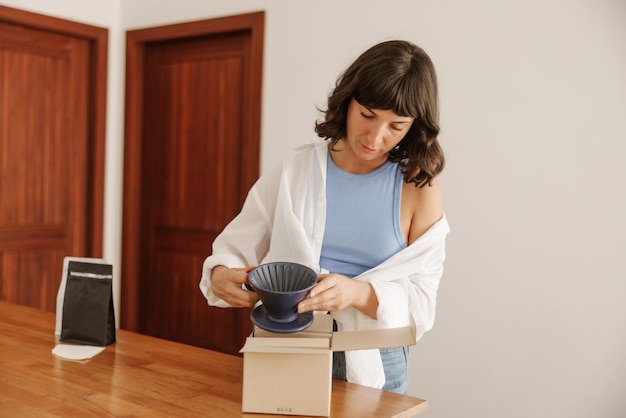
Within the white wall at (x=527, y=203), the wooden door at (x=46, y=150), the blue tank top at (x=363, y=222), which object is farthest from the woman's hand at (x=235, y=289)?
the wooden door at (x=46, y=150)

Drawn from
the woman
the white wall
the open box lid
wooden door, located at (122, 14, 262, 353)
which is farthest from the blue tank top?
wooden door, located at (122, 14, 262, 353)

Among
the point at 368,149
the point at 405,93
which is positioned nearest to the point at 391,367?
the point at 368,149

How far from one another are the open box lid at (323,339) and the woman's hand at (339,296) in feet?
0.17

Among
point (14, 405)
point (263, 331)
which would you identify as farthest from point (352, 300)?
point (14, 405)

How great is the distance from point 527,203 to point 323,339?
1678 millimetres

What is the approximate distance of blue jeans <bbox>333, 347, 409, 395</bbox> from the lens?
167 centimetres

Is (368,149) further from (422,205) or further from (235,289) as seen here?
(235,289)

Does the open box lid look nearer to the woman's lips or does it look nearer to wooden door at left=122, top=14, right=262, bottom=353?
the woman's lips

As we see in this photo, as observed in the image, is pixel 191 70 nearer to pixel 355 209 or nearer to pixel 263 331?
pixel 355 209

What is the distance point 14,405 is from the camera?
4.64 feet

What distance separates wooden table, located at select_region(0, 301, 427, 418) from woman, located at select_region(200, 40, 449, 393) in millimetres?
163

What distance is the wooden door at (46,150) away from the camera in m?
3.95

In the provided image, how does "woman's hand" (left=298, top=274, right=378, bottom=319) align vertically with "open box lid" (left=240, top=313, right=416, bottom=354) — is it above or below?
above

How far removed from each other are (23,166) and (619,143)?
125 inches
